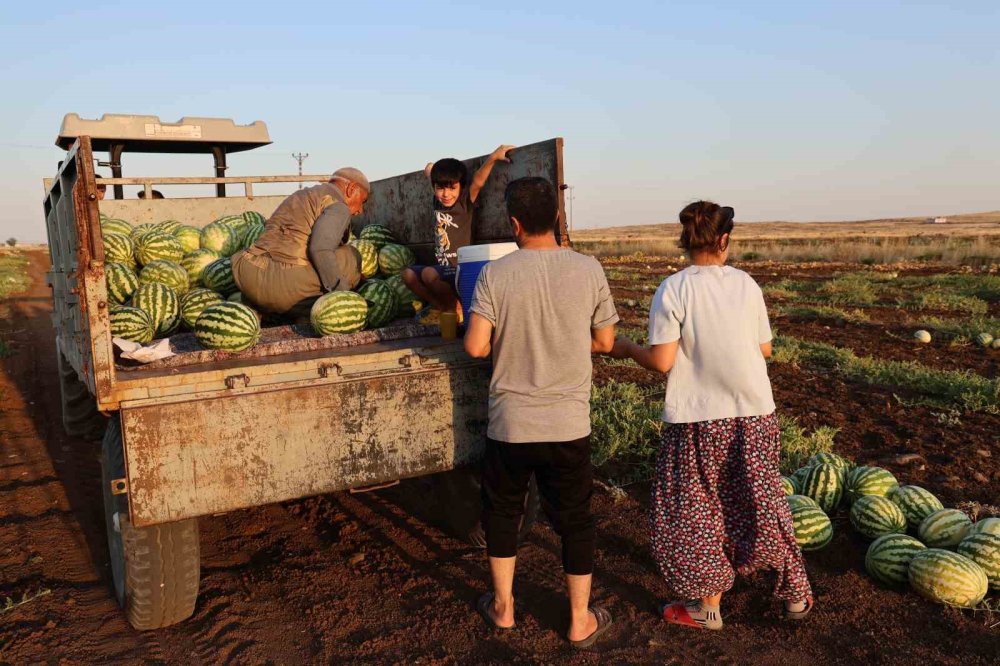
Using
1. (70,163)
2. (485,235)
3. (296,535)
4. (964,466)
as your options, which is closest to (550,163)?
(485,235)

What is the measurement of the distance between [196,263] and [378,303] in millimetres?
1900

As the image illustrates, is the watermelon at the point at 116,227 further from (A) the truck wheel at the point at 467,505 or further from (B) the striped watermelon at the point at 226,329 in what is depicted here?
(A) the truck wheel at the point at 467,505

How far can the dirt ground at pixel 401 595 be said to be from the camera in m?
3.29

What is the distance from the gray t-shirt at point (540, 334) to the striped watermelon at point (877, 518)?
6.88ft

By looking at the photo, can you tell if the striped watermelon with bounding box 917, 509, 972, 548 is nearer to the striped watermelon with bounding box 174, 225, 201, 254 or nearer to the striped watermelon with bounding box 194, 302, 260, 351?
the striped watermelon with bounding box 194, 302, 260, 351

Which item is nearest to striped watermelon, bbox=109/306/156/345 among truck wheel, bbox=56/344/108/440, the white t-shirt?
truck wheel, bbox=56/344/108/440

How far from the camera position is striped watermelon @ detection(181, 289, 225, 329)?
15.4 feet

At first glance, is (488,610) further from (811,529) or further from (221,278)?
(221,278)

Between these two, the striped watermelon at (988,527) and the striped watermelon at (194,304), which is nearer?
the striped watermelon at (988,527)

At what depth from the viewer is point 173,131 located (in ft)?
27.7

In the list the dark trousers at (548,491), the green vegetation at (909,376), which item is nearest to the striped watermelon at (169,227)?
the dark trousers at (548,491)

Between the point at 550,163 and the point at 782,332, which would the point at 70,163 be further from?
the point at 782,332

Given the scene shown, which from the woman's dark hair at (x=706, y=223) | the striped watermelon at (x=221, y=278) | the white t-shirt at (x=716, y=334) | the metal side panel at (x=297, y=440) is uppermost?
the woman's dark hair at (x=706, y=223)

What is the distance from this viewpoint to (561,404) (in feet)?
10.6
